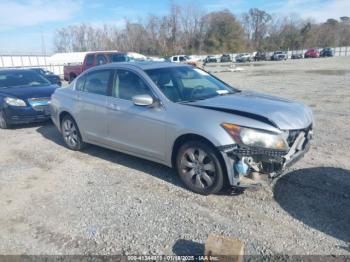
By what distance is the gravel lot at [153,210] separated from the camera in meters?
3.36

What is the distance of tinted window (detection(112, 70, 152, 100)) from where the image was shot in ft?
16.4

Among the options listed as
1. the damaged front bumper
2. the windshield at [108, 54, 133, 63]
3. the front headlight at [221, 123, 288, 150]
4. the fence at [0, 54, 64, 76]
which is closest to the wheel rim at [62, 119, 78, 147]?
the damaged front bumper

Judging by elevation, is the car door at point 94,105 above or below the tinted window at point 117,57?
below

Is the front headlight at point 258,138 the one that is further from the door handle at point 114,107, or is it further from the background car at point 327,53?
the background car at point 327,53

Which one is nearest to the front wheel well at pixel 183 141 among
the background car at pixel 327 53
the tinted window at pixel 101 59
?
the tinted window at pixel 101 59

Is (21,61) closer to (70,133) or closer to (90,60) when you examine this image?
(90,60)

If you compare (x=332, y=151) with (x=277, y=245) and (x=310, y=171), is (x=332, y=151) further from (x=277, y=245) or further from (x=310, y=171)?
(x=277, y=245)

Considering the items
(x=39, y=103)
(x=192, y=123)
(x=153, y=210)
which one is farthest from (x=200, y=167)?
(x=39, y=103)

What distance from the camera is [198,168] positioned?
4320mm

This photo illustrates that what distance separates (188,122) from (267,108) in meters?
1.04

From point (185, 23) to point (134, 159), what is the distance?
90.7 metres

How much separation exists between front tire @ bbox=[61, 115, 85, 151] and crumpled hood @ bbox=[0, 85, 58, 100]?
2.39 m

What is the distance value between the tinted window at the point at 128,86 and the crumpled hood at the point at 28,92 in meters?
4.06

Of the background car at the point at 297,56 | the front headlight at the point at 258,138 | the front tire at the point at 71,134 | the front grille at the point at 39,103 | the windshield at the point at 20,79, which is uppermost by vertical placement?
the windshield at the point at 20,79
